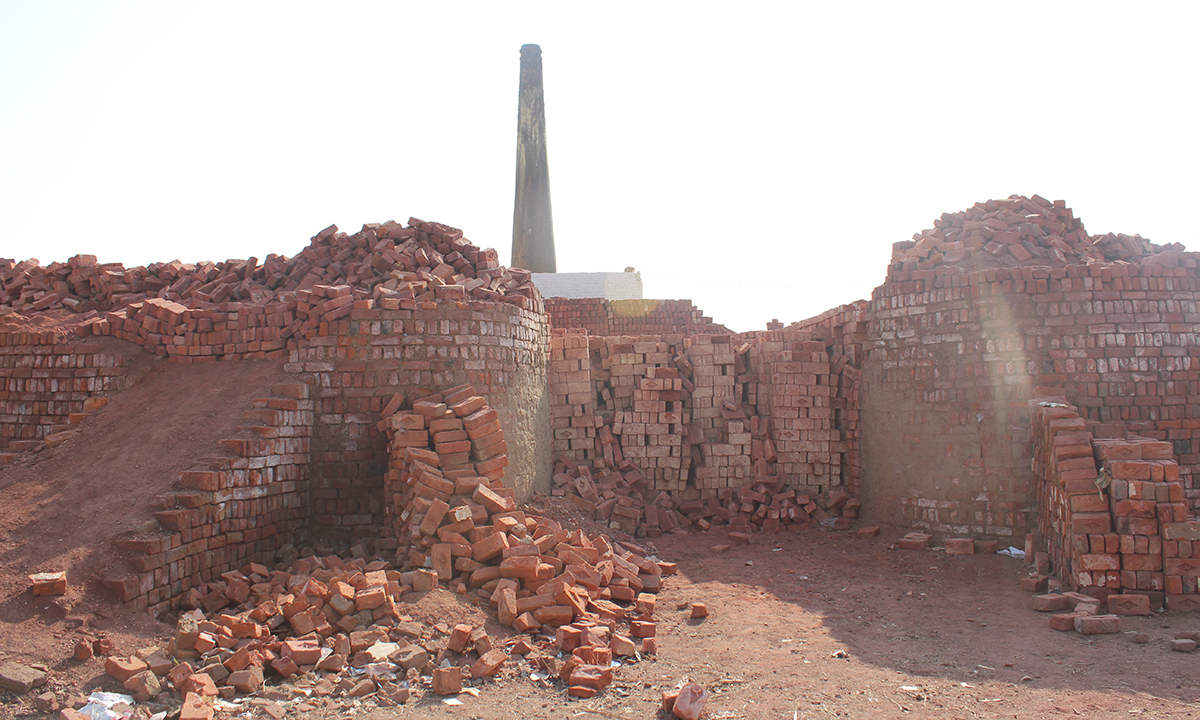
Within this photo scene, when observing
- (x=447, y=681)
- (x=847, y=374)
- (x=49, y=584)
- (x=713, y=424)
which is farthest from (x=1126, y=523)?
(x=49, y=584)

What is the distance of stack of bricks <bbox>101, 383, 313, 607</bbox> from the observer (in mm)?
6438

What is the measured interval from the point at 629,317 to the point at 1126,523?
37.6 ft

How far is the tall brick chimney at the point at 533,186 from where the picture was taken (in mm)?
23297

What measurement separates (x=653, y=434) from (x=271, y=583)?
221 inches

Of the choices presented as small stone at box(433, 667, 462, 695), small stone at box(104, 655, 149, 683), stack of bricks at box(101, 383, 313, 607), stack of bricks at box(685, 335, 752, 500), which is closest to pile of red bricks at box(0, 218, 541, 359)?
stack of bricks at box(101, 383, 313, 607)

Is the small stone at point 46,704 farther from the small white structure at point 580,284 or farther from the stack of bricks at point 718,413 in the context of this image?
the small white structure at point 580,284

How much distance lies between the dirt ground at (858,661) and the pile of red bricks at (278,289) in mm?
3719

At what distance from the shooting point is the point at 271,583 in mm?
6977

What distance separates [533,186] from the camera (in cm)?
2338

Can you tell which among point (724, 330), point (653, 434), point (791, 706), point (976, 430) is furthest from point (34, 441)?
point (724, 330)

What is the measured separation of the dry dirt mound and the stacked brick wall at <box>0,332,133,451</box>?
0.45 meters

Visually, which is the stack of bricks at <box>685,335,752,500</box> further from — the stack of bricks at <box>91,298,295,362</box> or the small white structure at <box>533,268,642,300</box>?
the small white structure at <box>533,268,642,300</box>

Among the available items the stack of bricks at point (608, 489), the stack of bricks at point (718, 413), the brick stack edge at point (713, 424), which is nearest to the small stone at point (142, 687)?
the stack of bricks at point (608, 489)

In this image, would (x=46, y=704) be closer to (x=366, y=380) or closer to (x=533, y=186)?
(x=366, y=380)
